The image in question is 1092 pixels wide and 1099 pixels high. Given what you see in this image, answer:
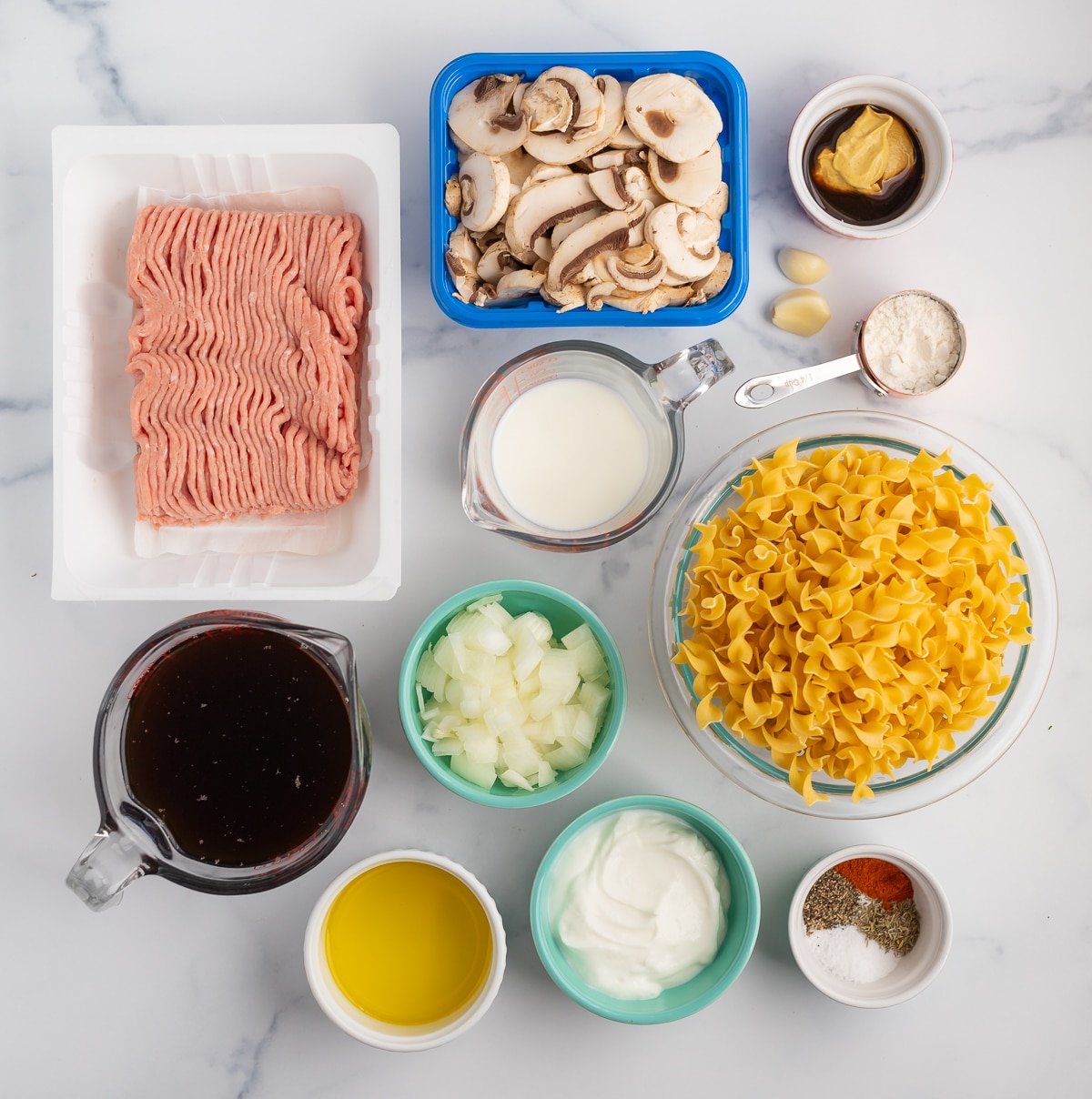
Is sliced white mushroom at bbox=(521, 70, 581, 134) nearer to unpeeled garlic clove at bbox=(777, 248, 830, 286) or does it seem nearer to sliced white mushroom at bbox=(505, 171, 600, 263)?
sliced white mushroom at bbox=(505, 171, 600, 263)

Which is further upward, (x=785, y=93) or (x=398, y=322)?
(x=785, y=93)

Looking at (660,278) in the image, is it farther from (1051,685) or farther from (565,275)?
(1051,685)

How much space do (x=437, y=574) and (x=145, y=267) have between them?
61 cm

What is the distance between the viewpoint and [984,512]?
1074mm

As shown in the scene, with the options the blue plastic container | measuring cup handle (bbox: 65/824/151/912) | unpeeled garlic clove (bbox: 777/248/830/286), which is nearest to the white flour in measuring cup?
unpeeled garlic clove (bbox: 777/248/830/286)

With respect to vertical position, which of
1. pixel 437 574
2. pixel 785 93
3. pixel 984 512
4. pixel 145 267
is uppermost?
pixel 785 93

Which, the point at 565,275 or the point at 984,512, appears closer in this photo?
the point at 984,512

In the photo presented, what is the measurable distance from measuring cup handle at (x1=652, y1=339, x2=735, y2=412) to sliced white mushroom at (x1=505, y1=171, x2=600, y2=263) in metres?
0.25

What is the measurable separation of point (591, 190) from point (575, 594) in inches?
23.3

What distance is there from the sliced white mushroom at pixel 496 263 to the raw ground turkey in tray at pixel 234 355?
183 millimetres

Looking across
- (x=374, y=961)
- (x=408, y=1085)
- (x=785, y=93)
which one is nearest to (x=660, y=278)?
(x=785, y=93)

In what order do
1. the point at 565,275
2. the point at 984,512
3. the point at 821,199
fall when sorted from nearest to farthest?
1. the point at 984,512
2. the point at 565,275
3. the point at 821,199

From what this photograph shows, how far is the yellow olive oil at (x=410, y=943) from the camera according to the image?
1299mm

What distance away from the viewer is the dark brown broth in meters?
1.39
